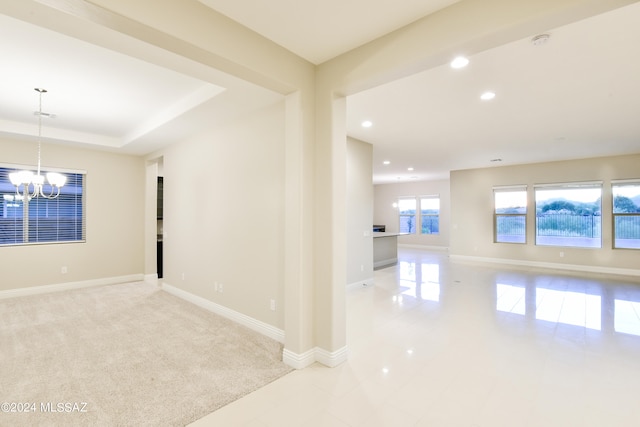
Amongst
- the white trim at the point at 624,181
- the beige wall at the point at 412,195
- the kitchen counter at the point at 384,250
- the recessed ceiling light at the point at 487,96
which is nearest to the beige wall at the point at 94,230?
the kitchen counter at the point at 384,250

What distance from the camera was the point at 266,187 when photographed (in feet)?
11.5

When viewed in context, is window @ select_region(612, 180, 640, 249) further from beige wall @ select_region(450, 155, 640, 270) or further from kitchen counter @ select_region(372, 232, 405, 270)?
kitchen counter @ select_region(372, 232, 405, 270)

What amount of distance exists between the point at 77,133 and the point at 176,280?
3191mm

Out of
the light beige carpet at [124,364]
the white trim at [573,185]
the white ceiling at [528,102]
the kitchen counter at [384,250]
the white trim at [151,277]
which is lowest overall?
the light beige carpet at [124,364]

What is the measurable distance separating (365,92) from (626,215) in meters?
7.74

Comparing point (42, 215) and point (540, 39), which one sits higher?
point (540, 39)

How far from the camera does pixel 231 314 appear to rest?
3988mm

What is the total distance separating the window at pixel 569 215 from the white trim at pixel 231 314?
8.08 meters

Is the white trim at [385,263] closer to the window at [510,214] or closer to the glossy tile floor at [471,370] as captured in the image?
the glossy tile floor at [471,370]

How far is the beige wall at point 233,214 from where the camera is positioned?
11.2 feet

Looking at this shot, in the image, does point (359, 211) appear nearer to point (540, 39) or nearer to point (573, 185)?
point (540, 39)

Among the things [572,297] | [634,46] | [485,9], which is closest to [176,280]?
→ [485,9]

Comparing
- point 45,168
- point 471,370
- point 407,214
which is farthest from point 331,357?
point 407,214

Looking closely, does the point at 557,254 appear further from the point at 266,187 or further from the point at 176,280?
the point at 176,280
